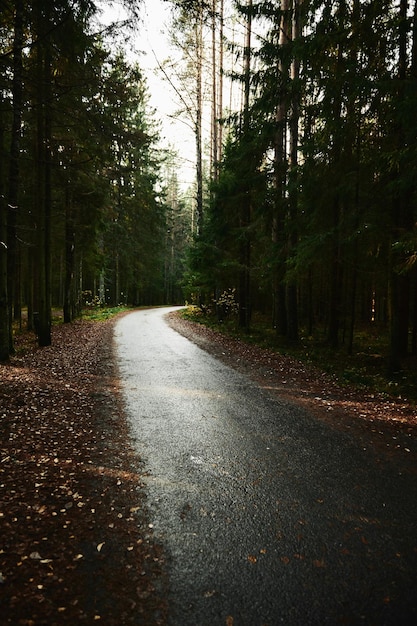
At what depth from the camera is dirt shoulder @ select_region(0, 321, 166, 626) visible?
257 centimetres

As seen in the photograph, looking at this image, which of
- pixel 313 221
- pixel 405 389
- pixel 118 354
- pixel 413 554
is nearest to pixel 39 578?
pixel 413 554

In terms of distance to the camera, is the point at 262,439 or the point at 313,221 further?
the point at 313,221

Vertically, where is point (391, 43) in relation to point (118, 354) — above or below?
above

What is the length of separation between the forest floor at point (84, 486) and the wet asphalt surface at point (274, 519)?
0.28m

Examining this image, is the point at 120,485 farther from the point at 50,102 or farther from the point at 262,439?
the point at 50,102

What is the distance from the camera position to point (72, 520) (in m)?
3.51

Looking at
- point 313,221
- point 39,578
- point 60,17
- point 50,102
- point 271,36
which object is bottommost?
point 39,578

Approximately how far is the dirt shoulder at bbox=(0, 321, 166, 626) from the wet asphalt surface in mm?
221

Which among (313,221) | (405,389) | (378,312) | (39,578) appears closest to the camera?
(39,578)

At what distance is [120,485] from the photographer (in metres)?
4.15

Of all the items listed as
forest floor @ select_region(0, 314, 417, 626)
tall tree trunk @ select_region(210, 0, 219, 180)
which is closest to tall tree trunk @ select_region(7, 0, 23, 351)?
forest floor @ select_region(0, 314, 417, 626)

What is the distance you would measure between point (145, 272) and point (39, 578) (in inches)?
1574

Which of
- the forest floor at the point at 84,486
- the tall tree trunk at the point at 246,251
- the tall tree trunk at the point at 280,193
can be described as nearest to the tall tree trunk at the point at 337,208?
the tall tree trunk at the point at 280,193

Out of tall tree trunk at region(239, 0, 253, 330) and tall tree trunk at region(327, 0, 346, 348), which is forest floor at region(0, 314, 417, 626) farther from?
tall tree trunk at region(239, 0, 253, 330)
